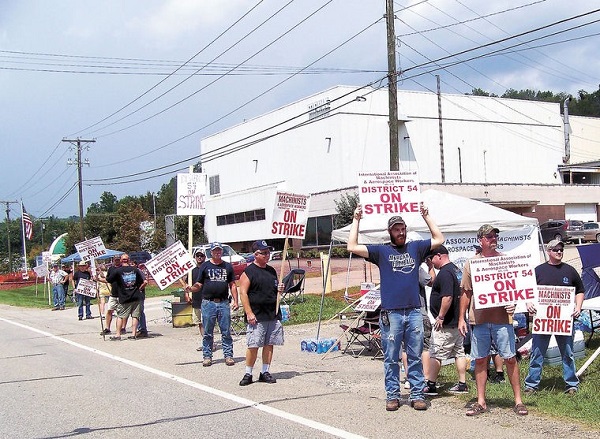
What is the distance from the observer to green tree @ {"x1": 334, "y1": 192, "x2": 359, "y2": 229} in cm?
4554

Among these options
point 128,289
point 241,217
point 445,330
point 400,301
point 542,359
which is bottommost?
point 542,359

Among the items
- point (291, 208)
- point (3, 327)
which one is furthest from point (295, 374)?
point (3, 327)

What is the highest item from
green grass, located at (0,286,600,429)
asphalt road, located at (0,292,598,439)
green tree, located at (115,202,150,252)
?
green tree, located at (115,202,150,252)

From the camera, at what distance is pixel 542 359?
327 inches

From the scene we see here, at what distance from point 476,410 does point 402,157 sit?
49.8 m

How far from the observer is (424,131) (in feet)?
190

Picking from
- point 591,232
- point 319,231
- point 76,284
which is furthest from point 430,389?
point 319,231

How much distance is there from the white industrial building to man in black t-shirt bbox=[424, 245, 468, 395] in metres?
39.5

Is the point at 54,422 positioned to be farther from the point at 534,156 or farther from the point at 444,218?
the point at 534,156

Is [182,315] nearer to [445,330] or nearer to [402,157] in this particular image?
[445,330]

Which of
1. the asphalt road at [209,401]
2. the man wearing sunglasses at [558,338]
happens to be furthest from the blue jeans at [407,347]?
the man wearing sunglasses at [558,338]

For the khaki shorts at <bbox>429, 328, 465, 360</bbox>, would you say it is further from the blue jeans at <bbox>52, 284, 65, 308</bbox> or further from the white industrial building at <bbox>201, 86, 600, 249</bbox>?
the white industrial building at <bbox>201, 86, 600, 249</bbox>

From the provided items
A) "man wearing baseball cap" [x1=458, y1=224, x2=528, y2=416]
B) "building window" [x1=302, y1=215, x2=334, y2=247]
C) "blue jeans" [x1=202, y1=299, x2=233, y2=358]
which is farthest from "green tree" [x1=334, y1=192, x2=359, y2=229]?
"man wearing baseball cap" [x1=458, y1=224, x2=528, y2=416]

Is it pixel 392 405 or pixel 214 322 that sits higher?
pixel 214 322
